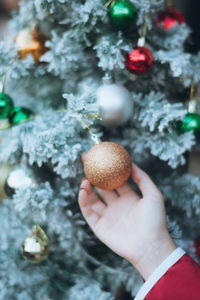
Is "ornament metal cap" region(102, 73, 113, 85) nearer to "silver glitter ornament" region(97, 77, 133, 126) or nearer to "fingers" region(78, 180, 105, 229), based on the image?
"silver glitter ornament" region(97, 77, 133, 126)

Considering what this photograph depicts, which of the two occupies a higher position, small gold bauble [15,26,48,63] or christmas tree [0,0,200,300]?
small gold bauble [15,26,48,63]

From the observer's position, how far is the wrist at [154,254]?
2.27 feet

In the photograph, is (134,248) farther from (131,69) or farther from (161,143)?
(131,69)

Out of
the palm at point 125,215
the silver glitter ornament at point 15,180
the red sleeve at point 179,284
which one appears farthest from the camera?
the silver glitter ornament at point 15,180

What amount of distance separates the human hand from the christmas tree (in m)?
0.07

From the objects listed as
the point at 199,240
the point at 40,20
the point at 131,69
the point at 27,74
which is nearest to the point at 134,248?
the point at 199,240

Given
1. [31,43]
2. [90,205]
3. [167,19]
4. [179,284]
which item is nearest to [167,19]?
[167,19]

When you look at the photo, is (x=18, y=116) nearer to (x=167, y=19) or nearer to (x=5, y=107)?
(x=5, y=107)

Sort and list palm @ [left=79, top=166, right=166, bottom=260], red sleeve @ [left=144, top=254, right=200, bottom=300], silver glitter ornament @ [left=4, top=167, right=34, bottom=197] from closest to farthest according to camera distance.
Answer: red sleeve @ [left=144, top=254, right=200, bottom=300] < palm @ [left=79, top=166, right=166, bottom=260] < silver glitter ornament @ [left=4, top=167, right=34, bottom=197]

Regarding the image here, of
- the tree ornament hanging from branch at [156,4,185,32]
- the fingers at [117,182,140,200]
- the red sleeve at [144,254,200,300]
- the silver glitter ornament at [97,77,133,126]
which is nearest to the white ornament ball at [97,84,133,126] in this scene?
the silver glitter ornament at [97,77,133,126]

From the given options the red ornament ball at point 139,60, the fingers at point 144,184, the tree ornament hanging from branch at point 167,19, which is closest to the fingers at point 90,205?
the fingers at point 144,184

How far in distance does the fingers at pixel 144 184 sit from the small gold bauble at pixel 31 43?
1.62 feet

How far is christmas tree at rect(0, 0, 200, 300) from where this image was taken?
741 mm

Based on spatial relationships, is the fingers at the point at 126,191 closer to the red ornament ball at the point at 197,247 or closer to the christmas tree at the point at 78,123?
the christmas tree at the point at 78,123
